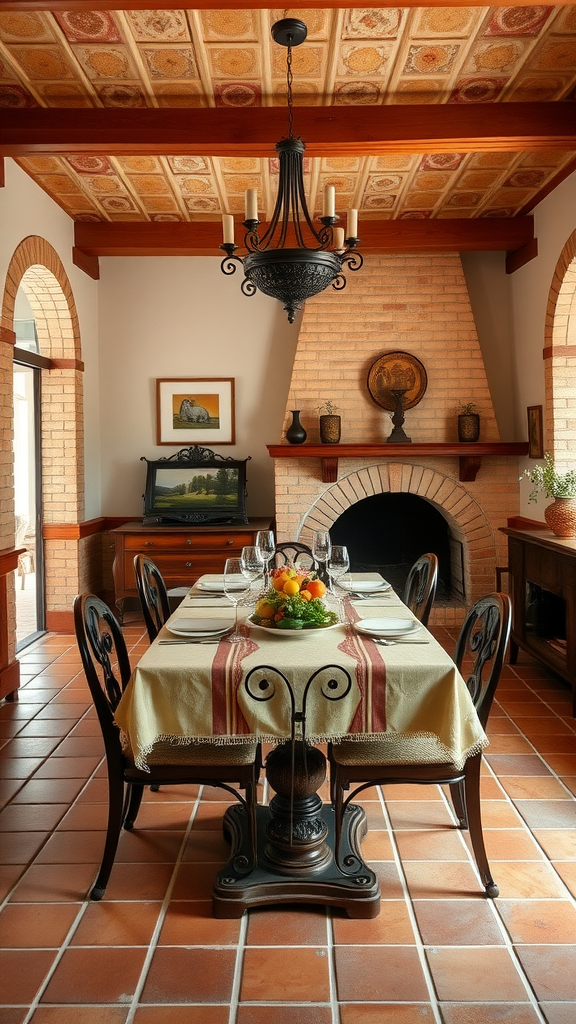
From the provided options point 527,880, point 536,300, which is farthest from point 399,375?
point 527,880

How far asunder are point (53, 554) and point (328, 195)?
4.02m


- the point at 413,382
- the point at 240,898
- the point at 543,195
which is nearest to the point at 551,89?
the point at 543,195

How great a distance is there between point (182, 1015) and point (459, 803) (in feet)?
4.24

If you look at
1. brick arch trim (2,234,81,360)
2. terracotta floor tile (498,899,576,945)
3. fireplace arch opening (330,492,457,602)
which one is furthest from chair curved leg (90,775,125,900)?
fireplace arch opening (330,492,457,602)

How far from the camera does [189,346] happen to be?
6723mm

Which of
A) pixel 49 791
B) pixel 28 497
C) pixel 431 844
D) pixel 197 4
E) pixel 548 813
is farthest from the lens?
pixel 28 497

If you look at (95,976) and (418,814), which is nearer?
(95,976)

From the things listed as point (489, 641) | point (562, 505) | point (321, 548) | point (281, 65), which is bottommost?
point (489, 641)

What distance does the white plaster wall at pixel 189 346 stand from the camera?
6.69m

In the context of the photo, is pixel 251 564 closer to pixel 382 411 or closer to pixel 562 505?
pixel 562 505

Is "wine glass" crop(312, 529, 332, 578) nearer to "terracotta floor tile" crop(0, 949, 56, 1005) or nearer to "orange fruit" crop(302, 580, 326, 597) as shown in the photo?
"orange fruit" crop(302, 580, 326, 597)

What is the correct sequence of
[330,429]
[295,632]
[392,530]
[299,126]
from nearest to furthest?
1. [295,632]
2. [299,126]
3. [330,429]
4. [392,530]

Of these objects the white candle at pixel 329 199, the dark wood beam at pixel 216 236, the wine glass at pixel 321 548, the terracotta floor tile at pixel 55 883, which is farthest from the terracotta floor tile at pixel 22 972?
the dark wood beam at pixel 216 236

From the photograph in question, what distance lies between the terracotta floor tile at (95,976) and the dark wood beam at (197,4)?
331 cm
